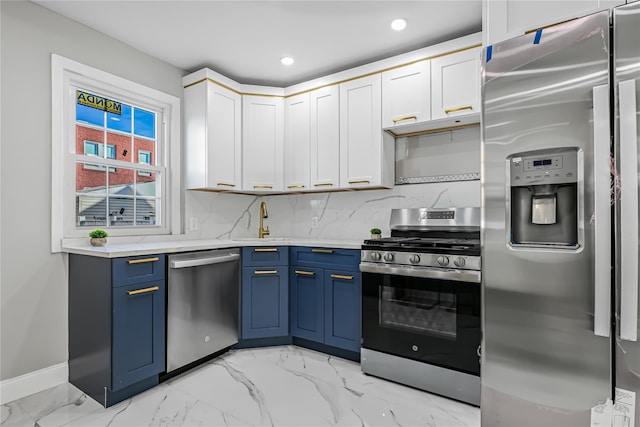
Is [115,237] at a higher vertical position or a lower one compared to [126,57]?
lower

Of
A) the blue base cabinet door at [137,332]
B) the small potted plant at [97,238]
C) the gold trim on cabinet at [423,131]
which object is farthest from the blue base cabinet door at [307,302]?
the small potted plant at [97,238]

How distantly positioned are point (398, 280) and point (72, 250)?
87.4 inches

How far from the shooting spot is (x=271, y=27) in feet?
8.36

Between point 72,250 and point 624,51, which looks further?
point 72,250

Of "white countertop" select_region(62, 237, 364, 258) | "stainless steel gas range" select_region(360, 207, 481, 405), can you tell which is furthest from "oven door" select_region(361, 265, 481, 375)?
"white countertop" select_region(62, 237, 364, 258)

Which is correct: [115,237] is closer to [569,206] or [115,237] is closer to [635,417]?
[569,206]

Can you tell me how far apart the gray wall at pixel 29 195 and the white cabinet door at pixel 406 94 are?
2.36m

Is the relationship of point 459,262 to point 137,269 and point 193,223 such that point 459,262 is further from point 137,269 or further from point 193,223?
point 193,223

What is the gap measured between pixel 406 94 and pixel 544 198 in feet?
5.42

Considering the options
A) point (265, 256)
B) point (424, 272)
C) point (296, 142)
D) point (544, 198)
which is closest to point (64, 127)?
point (265, 256)

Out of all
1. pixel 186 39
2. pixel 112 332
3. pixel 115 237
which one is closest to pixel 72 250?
pixel 115 237

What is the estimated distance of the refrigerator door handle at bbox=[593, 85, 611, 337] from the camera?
124 centimetres

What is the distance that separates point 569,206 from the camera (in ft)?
4.45

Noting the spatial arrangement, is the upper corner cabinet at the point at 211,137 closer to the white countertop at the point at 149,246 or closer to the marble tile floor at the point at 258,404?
the white countertop at the point at 149,246
